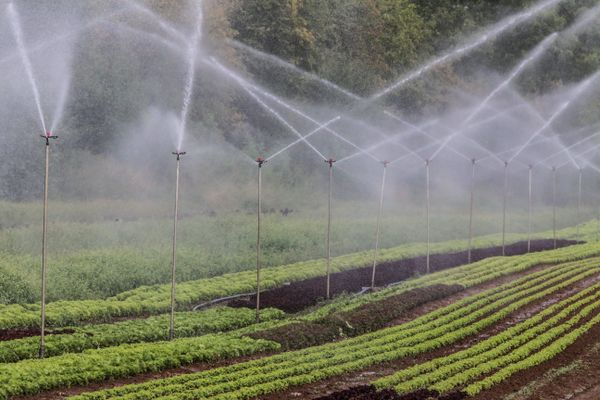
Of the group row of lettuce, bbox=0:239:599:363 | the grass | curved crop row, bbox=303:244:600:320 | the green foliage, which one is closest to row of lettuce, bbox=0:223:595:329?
row of lettuce, bbox=0:239:599:363

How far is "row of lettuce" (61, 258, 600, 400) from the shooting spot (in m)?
18.7

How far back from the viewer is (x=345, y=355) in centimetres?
2242

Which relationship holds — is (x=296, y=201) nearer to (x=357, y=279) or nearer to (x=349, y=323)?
(x=357, y=279)

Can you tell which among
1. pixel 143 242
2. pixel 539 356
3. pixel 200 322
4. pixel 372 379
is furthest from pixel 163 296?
pixel 539 356

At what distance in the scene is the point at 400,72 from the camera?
228 feet

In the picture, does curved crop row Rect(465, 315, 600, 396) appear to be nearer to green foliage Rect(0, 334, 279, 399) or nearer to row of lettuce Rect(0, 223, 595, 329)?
green foliage Rect(0, 334, 279, 399)

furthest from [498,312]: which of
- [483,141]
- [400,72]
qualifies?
[483,141]

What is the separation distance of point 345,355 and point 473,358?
3.09m

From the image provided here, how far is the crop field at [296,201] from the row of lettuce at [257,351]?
8 centimetres

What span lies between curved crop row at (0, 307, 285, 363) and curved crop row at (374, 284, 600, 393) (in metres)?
6.37

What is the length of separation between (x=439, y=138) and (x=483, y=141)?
15.9 feet

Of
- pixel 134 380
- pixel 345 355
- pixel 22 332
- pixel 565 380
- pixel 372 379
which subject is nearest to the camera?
pixel 134 380

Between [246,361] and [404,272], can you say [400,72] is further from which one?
[246,361]

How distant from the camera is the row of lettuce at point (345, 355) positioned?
18703 mm
